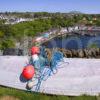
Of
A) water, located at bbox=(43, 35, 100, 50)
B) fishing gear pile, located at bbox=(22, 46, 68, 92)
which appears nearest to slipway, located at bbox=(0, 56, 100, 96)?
fishing gear pile, located at bbox=(22, 46, 68, 92)

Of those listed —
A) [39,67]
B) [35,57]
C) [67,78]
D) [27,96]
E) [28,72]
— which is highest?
[35,57]

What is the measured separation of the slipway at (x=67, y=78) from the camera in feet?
42.3

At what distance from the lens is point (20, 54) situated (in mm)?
16453

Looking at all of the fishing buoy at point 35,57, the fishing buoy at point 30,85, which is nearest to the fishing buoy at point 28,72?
the fishing buoy at point 30,85

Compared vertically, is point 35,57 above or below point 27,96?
above

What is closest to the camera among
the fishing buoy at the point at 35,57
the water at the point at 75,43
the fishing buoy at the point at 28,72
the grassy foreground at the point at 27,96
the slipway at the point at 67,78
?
the grassy foreground at the point at 27,96

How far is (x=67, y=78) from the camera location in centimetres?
1326

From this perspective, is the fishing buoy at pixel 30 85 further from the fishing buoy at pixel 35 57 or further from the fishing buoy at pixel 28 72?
the fishing buoy at pixel 35 57

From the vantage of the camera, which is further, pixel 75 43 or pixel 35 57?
pixel 75 43

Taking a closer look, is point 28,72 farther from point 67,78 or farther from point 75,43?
point 75,43

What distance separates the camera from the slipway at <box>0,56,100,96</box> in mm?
12898

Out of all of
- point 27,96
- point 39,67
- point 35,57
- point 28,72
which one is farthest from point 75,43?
point 27,96

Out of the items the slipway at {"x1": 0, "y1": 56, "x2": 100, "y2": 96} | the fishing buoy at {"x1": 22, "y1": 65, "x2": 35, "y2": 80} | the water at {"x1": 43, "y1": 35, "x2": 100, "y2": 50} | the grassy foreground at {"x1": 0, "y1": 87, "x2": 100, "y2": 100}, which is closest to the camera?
the grassy foreground at {"x1": 0, "y1": 87, "x2": 100, "y2": 100}

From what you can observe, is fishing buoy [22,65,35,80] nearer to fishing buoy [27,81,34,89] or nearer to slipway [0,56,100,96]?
fishing buoy [27,81,34,89]
